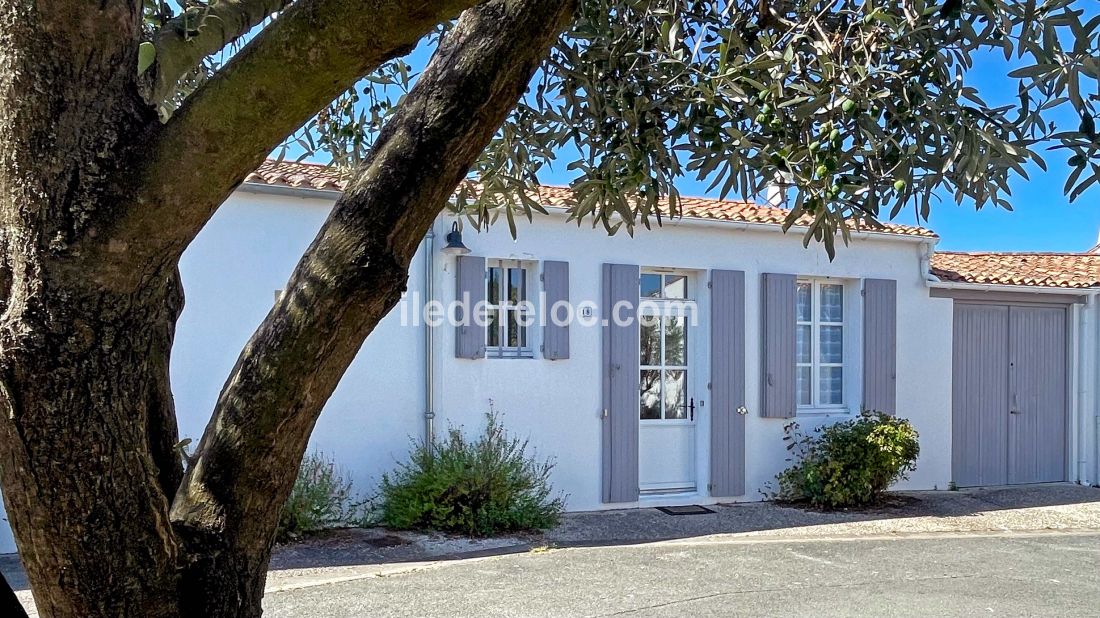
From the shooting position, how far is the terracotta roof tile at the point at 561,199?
335 inches

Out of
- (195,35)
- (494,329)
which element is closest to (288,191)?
(494,329)

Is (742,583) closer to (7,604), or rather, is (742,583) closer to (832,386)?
(832,386)

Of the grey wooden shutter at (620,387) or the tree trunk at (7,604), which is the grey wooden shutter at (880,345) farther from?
the tree trunk at (7,604)

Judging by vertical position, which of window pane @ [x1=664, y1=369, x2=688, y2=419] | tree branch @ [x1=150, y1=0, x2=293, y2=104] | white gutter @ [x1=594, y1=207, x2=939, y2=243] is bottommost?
window pane @ [x1=664, y1=369, x2=688, y2=419]

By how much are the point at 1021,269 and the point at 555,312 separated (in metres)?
7.26

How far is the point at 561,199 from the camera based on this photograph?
31.7 feet

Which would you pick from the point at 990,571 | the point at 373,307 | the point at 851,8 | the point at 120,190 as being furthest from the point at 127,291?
the point at 990,571

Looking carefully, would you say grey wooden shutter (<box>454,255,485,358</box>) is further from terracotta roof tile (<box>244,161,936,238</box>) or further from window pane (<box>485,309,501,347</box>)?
terracotta roof tile (<box>244,161,936,238</box>)

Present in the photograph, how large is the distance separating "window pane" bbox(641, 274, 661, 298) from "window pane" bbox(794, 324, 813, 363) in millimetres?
1890

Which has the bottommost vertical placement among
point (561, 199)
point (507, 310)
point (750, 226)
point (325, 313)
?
point (325, 313)

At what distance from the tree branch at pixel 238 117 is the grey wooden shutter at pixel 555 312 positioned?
7.80 meters

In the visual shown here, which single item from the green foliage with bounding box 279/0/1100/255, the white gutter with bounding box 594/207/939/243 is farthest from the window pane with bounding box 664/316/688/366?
the green foliage with bounding box 279/0/1100/255

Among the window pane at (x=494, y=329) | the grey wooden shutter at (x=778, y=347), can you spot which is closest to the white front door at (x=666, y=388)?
the grey wooden shutter at (x=778, y=347)

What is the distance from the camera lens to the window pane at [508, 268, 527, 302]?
955cm
